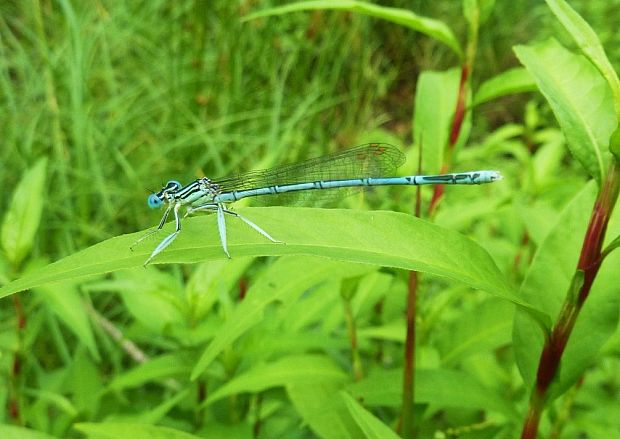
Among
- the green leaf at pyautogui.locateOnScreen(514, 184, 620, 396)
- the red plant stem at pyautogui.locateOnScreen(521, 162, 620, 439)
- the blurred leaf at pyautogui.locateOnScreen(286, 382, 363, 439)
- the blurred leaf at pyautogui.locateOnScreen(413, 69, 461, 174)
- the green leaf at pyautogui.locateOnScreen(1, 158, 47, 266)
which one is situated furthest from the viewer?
the green leaf at pyautogui.locateOnScreen(1, 158, 47, 266)

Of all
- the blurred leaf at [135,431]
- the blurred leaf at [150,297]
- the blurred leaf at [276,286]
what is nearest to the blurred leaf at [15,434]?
the blurred leaf at [135,431]

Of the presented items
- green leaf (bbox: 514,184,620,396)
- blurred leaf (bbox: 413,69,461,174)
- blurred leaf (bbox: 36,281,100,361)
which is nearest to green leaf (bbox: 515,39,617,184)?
green leaf (bbox: 514,184,620,396)

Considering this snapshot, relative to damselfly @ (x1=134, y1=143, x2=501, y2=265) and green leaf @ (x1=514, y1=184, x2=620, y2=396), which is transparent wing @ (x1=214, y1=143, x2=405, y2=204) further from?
green leaf @ (x1=514, y1=184, x2=620, y2=396)

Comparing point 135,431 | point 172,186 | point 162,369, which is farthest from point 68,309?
point 135,431

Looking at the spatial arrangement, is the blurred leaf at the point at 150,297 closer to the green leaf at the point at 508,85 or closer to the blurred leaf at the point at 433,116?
the blurred leaf at the point at 433,116

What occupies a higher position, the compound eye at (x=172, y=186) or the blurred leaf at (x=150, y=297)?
the compound eye at (x=172, y=186)

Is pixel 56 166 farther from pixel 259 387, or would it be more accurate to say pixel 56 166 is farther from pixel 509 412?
pixel 509 412
